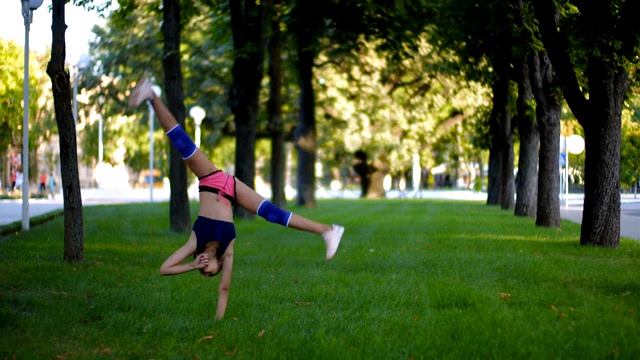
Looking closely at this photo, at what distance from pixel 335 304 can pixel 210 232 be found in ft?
6.96

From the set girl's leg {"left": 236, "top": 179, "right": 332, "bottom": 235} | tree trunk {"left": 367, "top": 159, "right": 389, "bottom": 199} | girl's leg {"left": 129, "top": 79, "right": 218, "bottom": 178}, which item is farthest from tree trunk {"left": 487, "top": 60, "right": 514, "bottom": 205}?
girl's leg {"left": 236, "top": 179, "right": 332, "bottom": 235}

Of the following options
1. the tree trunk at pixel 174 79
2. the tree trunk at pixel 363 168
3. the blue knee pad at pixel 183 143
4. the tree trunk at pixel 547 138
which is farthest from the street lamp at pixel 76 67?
the blue knee pad at pixel 183 143

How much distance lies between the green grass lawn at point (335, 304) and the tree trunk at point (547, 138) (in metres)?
6.46

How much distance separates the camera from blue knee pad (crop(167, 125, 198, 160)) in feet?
26.5

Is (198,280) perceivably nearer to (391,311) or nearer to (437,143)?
(391,311)

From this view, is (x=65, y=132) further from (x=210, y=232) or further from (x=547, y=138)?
(x=547, y=138)

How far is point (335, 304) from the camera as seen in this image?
380 inches

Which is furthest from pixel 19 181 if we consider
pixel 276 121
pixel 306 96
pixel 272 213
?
pixel 272 213


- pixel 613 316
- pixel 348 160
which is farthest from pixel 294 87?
pixel 613 316

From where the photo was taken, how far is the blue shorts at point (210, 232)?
7.98 metres

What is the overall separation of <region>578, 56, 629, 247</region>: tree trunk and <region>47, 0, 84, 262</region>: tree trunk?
8355 mm

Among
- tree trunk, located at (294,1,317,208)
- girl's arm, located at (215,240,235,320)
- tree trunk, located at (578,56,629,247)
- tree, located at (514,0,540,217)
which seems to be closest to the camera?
girl's arm, located at (215,240,235,320)

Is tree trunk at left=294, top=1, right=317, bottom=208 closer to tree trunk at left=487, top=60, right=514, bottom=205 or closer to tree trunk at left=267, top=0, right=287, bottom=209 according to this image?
tree trunk at left=267, top=0, right=287, bottom=209

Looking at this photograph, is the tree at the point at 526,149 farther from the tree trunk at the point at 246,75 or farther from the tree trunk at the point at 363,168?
the tree trunk at the point at 363,168
